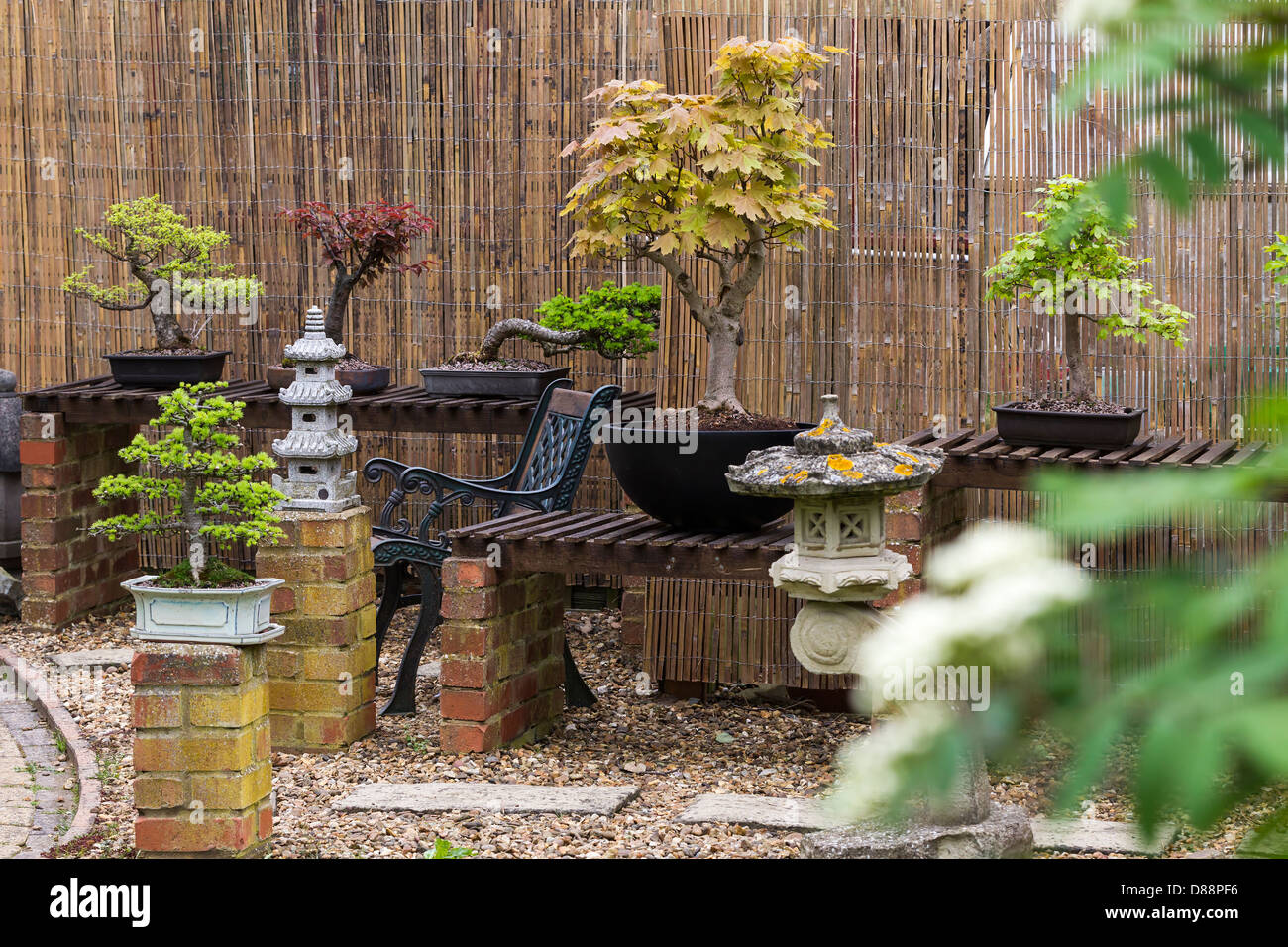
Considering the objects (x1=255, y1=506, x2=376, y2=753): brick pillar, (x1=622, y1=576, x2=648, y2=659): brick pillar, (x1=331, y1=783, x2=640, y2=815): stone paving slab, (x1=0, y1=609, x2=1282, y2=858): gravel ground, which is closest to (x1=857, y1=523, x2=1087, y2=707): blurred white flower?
(x1=0, y1=609, x2=1282, y2=858): gravel ground

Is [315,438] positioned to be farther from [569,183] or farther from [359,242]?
[569,183]

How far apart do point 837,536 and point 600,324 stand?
2221 millimetres

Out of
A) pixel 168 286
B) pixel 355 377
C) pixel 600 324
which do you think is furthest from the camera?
pixel 168 286

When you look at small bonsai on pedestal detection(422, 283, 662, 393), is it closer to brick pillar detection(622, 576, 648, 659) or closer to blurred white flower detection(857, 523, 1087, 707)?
brick pillar detection(622, 576, 648, 659)

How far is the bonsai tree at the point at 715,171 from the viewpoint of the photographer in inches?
183

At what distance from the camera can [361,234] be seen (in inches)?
236

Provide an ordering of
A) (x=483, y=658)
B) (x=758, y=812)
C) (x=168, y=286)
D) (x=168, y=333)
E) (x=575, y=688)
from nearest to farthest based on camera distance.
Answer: (x=758, y=812), (x=483, y=658), (x=575, y=688), (x=168, y=286), (x=168, y=333)

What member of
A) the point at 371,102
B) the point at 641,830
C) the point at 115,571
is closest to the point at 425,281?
the point at 371,102

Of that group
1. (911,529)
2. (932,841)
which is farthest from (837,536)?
(911,529)

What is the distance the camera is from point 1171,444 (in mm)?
4773

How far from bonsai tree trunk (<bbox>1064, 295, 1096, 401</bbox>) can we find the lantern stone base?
1600 mm

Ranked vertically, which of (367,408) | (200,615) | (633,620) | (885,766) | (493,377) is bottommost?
(633,620)

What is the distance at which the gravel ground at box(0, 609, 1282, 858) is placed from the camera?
13.0 feet

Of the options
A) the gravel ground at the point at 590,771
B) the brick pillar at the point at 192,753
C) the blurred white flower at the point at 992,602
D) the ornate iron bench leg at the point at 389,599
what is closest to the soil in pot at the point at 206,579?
the brick pillar at the point at 192,753
